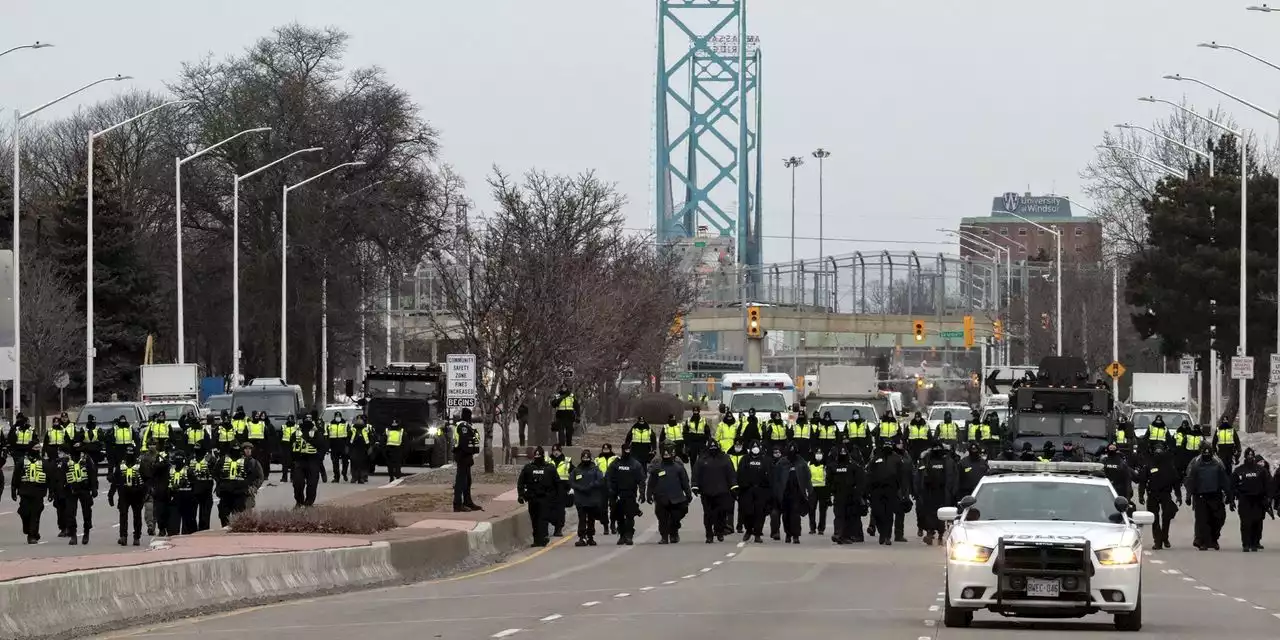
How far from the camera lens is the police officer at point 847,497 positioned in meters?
33.6

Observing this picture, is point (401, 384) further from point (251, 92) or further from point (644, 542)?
point (251, 92)

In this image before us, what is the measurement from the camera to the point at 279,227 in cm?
8200

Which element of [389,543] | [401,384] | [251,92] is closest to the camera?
[389,543]

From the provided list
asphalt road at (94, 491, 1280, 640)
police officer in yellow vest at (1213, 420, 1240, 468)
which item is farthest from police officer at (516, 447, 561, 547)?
police officer in yellow vest at (1213, 420, 1240, 468)

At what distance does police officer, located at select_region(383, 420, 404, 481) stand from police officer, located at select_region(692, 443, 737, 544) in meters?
13.9

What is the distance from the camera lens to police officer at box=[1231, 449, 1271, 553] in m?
32.3

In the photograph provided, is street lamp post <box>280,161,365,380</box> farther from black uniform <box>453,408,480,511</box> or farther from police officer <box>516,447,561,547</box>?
police officer <box>516,447,561,547</box>

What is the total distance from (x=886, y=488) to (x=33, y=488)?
12566 millimetres

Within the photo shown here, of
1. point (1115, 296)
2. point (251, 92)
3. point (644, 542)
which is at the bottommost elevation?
point (644, 542)

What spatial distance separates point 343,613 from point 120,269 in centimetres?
6526

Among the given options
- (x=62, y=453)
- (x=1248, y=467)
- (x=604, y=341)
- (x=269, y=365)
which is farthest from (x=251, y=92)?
(x=1248, y=467)

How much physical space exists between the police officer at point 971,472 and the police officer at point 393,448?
1696 cm

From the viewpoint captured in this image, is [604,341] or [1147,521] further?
[604,341]

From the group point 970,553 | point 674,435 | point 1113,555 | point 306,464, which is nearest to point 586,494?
point 306,464
